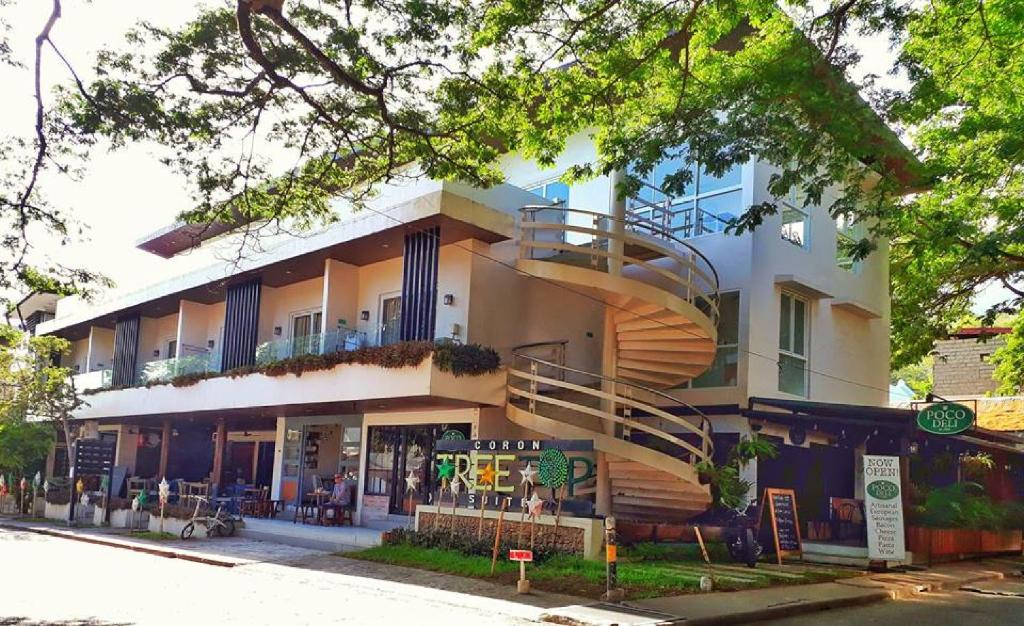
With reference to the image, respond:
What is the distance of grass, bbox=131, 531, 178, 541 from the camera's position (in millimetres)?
17281

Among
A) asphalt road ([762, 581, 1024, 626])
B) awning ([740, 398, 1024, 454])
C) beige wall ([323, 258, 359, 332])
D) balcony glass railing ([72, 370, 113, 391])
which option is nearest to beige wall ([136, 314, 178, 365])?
balcony glass railing ([72, 370, 113, 391])

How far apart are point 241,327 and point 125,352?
7.73 meters

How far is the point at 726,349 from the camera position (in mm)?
17344

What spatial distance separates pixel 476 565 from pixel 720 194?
9445 mm

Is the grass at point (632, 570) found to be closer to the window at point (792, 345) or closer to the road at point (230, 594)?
the road at point (230, 594)

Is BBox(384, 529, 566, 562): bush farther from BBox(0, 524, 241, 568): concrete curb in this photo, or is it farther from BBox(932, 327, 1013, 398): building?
BBox(932, 327, 1013, 398): building

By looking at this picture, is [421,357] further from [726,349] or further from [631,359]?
[726,349]

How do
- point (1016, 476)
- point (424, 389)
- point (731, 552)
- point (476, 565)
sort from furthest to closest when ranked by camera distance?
point (1016, 476) → point (424, 389) → point (731, 552) → point (476, 565)

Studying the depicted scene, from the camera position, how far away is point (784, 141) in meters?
11.5

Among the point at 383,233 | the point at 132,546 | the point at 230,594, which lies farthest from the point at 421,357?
the point at 132,546

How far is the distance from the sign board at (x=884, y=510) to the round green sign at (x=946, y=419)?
0.89 metres

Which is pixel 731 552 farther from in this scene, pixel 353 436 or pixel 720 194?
pixel 353 436

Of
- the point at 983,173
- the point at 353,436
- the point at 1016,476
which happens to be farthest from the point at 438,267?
the point at 1016,476

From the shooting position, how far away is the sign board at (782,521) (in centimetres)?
1448
